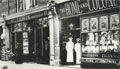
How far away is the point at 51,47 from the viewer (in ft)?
40.9

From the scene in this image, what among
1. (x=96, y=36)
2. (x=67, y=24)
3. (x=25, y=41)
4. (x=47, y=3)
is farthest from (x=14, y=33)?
(x=96, y=36)

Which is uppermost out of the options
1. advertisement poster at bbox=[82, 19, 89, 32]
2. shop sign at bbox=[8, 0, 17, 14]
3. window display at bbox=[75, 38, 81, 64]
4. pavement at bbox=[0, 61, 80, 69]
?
shop sign at bbox=[8, 0, 17, 14]

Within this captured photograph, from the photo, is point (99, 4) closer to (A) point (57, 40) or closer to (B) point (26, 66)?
(A) point (57, 40)

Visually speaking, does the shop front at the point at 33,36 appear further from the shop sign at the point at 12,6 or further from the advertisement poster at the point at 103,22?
the advertisement poster at the point at 103,22

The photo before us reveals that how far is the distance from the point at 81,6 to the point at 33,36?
14.3 ft

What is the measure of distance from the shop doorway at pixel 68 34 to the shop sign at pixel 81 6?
0.34m

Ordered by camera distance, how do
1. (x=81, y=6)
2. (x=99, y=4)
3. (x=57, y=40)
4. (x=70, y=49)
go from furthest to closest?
(x=57, y=40) < (x=70, y=49) < (x=81, y=6) < (x=99, y=4)

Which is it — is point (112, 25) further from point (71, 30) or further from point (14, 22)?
point (14, 22)

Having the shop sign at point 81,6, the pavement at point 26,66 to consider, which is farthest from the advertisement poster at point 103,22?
the pavement at point 26,66

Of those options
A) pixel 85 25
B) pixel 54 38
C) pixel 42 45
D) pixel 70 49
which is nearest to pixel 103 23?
pixel 85 25

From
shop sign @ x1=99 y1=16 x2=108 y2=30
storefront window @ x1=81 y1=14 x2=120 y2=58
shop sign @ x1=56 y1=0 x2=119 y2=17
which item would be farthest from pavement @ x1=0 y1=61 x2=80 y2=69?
shop sign @ x1=56 y1=0 x2=119 y2=17

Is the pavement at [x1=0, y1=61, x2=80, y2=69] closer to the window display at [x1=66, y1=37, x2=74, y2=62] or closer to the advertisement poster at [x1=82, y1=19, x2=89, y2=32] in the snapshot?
the window display at [x1=66, y1=37, x2=74, y2=62]

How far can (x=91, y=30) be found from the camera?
9867 mm

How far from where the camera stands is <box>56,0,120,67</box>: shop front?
29.2 feet
